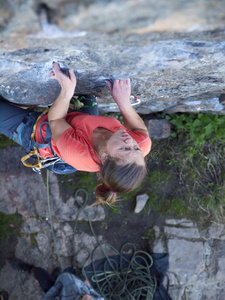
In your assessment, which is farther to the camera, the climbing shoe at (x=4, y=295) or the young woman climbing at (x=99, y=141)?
the climbing shoe at (x=4, y=295)

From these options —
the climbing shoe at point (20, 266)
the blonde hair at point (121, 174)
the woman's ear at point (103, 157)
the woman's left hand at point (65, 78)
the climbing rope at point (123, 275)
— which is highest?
the woman's left hand at point (65, 78)

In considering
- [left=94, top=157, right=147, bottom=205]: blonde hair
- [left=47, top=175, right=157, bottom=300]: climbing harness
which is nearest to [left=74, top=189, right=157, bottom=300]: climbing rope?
[left=47, top=175, right=157, bottom=300]: climbing harness

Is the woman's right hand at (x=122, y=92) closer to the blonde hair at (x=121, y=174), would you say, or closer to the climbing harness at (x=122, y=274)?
the blonde hair at (x=121, y=174)

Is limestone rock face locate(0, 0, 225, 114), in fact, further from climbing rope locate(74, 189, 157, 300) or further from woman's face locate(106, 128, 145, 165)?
climbing rope locate(74, 189, 157, 300)

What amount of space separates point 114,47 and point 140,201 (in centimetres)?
259

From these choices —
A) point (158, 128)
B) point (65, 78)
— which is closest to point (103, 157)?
point (65, 78)

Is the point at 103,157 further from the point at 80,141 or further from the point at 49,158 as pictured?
the point at 49,158

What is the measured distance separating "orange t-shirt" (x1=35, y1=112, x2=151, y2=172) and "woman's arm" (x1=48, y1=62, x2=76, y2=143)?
65mm

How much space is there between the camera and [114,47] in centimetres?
137

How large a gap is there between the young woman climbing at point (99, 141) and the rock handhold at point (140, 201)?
164cm

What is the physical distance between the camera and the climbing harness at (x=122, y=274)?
343cm

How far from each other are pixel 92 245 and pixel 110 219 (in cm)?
46

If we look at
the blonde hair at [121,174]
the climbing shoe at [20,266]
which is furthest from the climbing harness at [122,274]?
the blonde hair at [121,174]

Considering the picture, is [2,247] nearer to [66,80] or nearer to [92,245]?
[92,245]
